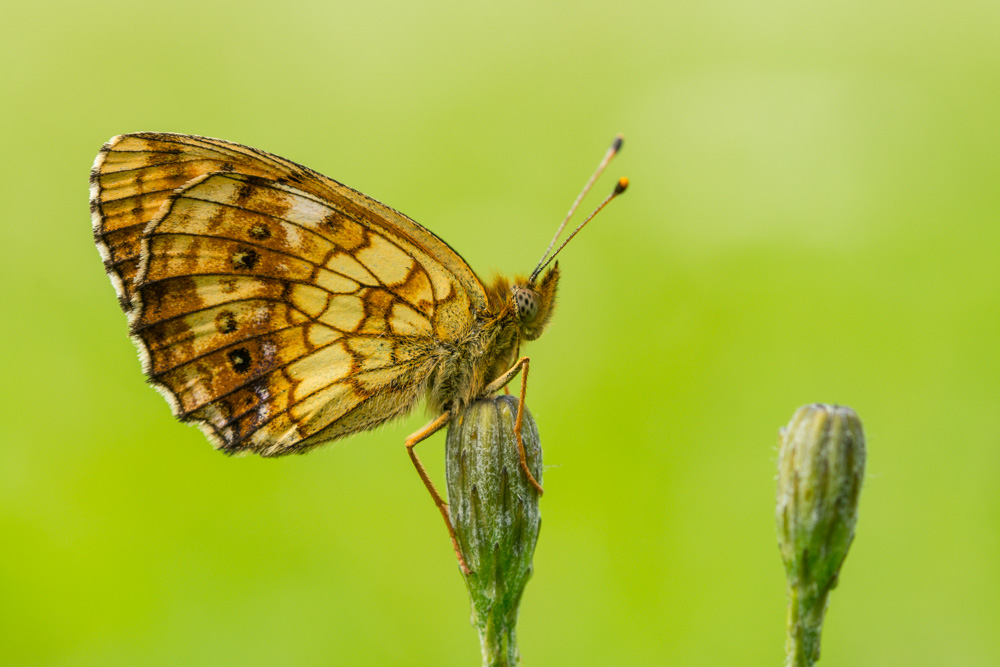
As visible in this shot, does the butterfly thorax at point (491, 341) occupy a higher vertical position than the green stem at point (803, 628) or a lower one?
higher

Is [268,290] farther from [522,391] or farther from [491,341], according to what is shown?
[522,391]

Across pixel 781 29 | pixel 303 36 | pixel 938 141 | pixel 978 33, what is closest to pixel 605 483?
pixel 938 141

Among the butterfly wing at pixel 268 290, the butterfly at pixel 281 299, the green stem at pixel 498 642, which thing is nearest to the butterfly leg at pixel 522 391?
the butterfly at pixel 281 299

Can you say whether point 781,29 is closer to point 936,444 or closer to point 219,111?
point 936,444

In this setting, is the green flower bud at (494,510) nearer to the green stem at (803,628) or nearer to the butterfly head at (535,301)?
the butterfly head at (535,301)

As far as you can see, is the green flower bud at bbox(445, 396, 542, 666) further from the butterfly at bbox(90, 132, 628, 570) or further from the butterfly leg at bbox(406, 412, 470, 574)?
the butterfly at bbox(90, 132, 628, 570)

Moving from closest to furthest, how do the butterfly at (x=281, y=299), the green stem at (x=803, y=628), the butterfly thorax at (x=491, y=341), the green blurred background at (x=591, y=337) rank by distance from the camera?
1. the green stem at (x=803, y=628)
2. the butterfly at (x=281, y=299)
3. the butterfly thorax at (x=491, y=341)
4. the green blurred background at (x=591, y=337)

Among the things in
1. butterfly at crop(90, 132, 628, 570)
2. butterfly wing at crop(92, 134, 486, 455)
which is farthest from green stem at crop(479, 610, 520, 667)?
butterfly wing at crop(92, 134, 486, 455)
